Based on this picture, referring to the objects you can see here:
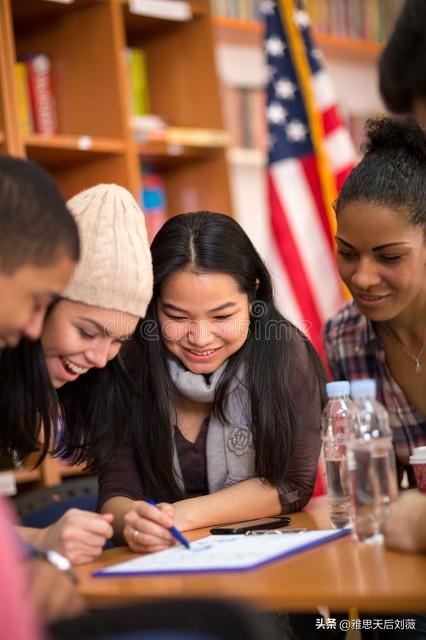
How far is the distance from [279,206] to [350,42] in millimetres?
1250

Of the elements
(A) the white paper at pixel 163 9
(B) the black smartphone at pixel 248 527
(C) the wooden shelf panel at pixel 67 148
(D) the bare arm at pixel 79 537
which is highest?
(A) the white paper at pixel 163 9

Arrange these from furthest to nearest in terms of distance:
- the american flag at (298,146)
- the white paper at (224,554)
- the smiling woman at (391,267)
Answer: the american flag at (298,146)
the smiling woman at (391,267)
the white paper at (224,554)

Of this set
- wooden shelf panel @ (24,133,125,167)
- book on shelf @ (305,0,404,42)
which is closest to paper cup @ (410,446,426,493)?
wooden shelf panel @ (24,133,125,167)

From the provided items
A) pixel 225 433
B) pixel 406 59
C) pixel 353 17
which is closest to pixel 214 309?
pixel 225 433

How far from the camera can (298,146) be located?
12.2ft

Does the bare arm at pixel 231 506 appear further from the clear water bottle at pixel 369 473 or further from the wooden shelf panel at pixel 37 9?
the wooden shelf panel at pixel 37 9

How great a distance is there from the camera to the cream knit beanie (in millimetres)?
1768

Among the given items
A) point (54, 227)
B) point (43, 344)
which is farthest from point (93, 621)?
point (43, 344)

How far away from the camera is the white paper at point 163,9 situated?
3.53 meters

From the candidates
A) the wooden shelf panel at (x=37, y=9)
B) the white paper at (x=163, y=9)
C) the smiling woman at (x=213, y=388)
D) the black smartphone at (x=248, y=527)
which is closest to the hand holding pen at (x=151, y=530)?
the black smartphone at (x=248, y=527)

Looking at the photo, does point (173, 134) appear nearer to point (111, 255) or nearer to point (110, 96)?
point (110, 96)

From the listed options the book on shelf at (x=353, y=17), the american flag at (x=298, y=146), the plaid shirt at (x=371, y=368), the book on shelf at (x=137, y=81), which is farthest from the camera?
the book on shelf at (x=353, y=17)

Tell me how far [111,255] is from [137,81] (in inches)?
84.6

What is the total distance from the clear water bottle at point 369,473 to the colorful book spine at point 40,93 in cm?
213
